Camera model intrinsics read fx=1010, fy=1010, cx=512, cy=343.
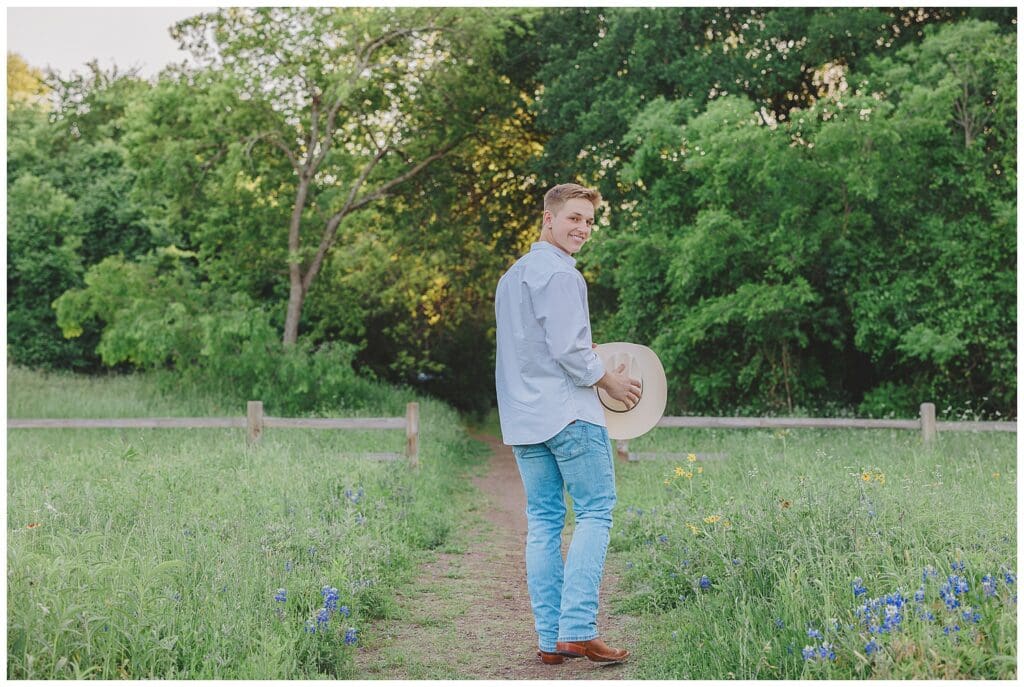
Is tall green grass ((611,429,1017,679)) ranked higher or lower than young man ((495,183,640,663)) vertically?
lower

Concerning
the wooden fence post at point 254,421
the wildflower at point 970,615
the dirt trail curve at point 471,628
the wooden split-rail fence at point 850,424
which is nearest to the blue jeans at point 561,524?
the dirt trail curve at point 471,628

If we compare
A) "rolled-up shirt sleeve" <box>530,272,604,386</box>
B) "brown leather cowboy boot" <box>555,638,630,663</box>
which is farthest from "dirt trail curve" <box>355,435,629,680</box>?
"rolled-up shirt sleeve" <box>530,272,604,386</box>

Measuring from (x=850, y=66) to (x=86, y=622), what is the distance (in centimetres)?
1853

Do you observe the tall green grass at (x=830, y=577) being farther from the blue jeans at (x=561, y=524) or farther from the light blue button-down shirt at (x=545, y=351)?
the light blue button-down shirt at (x=545, y=351)

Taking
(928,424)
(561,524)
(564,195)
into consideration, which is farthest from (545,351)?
(928,424)

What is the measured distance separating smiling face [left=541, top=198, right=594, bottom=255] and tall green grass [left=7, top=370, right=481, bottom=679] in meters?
2.12

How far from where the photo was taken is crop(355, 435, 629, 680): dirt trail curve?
486 centimetres

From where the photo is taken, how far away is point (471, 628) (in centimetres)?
578

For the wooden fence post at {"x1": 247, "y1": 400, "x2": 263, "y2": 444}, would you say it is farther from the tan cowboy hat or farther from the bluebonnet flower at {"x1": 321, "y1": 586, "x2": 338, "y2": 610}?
the tan cowboy hat

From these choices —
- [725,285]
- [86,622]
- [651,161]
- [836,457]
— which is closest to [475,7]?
[651,161]

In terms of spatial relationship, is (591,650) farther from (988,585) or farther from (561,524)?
(988,585)

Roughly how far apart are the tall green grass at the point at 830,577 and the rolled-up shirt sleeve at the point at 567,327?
129cm

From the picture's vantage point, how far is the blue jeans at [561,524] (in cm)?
475

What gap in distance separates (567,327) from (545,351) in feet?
→ 0.67
